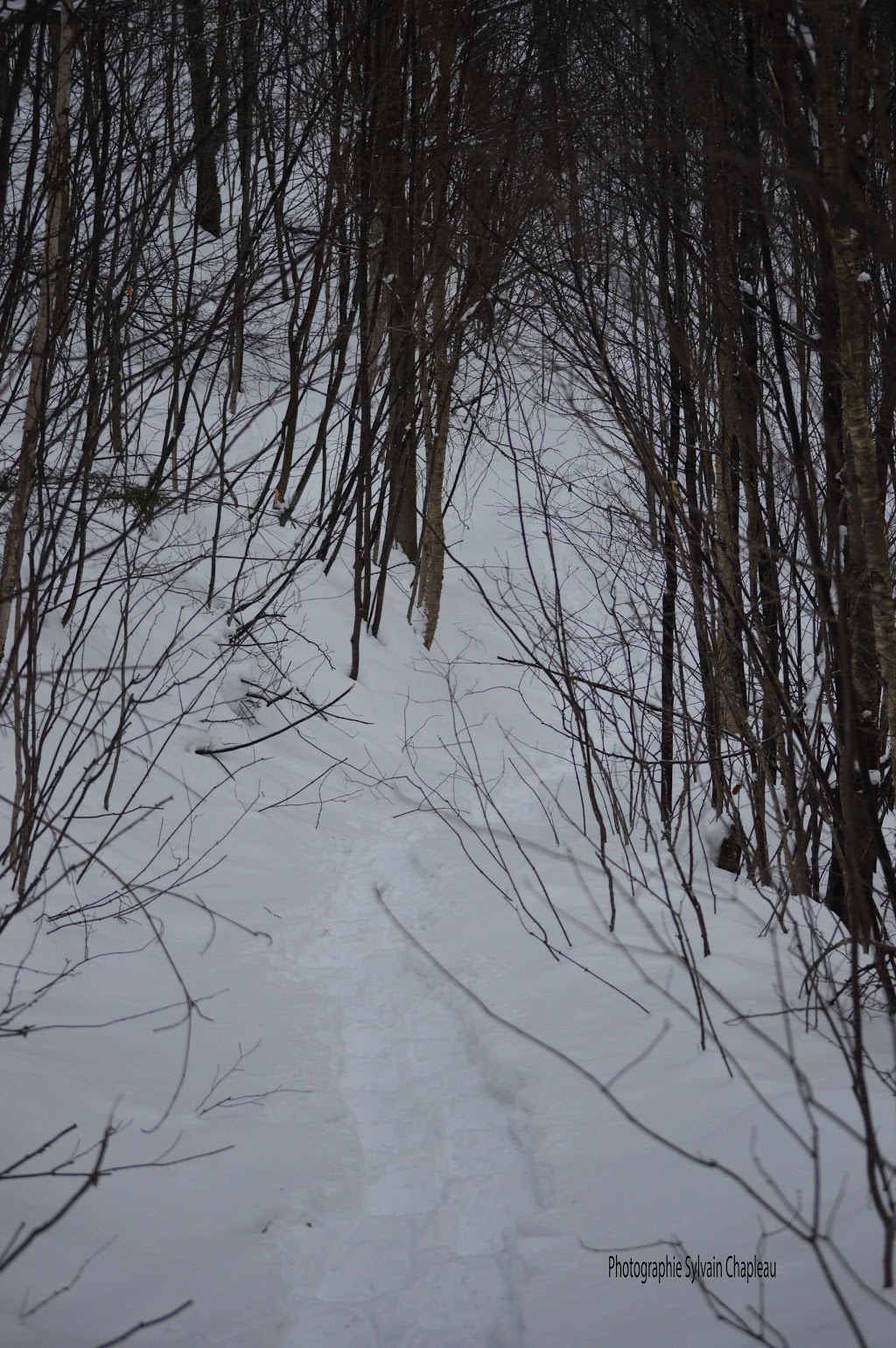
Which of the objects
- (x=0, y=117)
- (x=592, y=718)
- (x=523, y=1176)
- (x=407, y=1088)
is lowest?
(x=523, y=1176)

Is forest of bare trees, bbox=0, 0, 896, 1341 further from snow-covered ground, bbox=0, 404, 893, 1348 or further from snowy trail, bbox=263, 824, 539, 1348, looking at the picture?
snowy trail, bbox=263, 824, 539, 1348

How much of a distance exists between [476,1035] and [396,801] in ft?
11.3

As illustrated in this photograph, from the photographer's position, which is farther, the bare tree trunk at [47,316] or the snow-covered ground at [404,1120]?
the bare tree trunk at [47,316]

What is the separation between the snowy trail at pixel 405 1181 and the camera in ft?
6.59

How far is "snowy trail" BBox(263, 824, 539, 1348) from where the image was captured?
201 centimetres

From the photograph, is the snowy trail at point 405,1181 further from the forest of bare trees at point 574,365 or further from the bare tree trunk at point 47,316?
the bare tree trunk at point 47,316

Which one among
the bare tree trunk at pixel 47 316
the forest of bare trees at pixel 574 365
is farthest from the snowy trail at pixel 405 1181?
the bare tree trunk at pixel 47 316

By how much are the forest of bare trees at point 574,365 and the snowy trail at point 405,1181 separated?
0.72 meters

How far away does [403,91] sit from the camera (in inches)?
292

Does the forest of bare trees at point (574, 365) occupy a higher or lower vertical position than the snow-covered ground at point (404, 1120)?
higher

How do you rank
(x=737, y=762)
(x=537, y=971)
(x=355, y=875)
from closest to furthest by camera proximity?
(x=537, y=971) → (x=355, y=875) → (x=737, y=762)

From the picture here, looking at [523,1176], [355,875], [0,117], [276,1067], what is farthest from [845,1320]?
[355,875]

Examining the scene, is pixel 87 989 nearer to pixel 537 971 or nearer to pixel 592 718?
pixel 537 971

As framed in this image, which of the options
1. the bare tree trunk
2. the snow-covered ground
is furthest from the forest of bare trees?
the snow-covered ground
